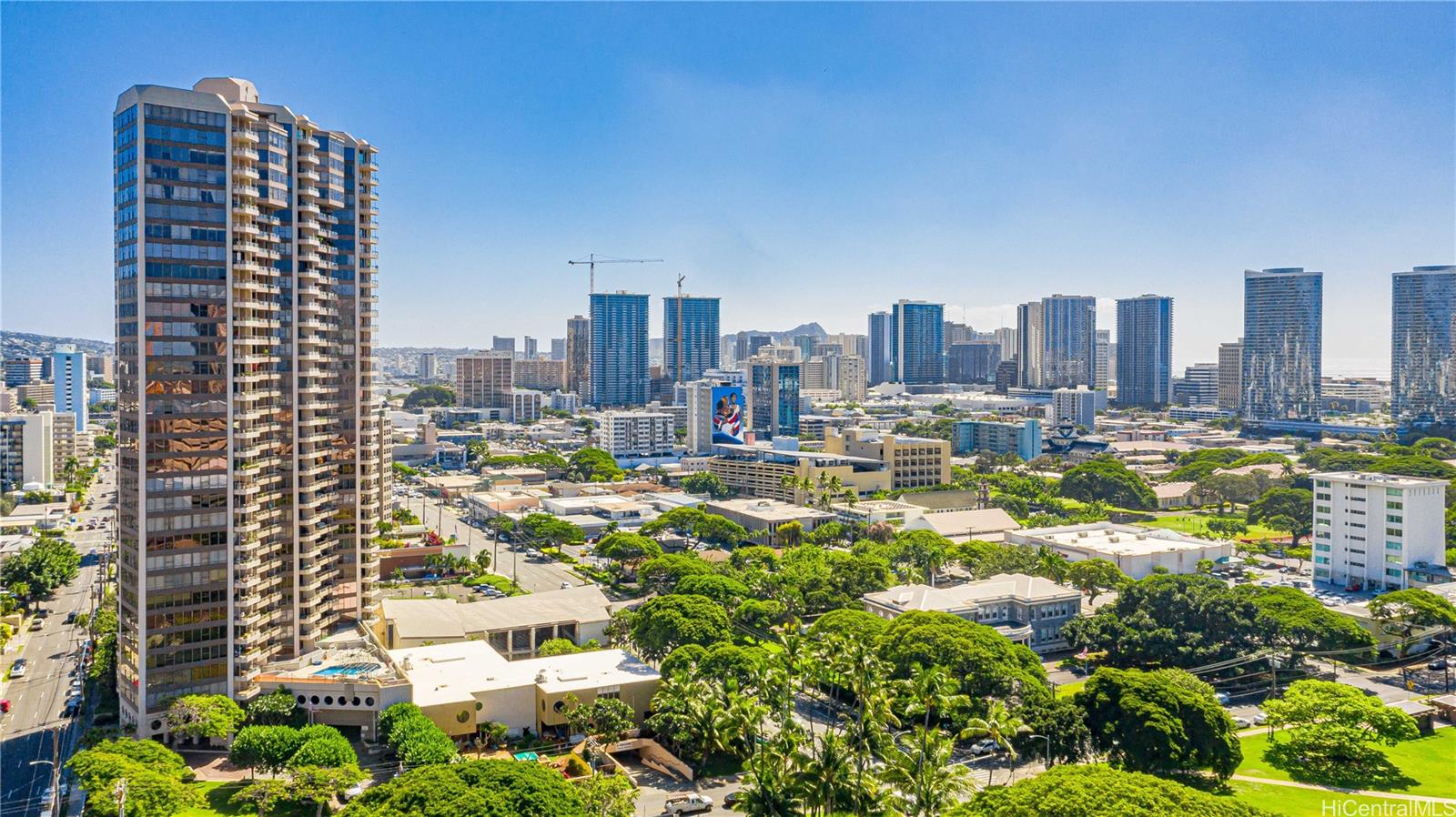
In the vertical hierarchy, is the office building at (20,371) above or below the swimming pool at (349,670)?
above

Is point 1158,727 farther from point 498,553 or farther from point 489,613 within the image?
point 498,553

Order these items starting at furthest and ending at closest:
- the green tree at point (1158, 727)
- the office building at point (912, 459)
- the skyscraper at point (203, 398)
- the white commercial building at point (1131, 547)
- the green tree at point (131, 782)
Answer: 1. the office building at point (912, 459)
2. the white commercial building at point (1131, 547)
3. the skyscraper at point (203, 398)
4. the green tree at point (1158, 727)
5. the green tree at point (131, 782)

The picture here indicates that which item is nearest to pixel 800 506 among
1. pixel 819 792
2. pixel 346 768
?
pixel 346 768

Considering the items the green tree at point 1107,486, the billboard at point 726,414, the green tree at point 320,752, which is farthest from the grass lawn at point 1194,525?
the green tree at point 320,752

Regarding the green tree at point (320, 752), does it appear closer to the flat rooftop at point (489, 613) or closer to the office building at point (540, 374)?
the flat rooftop at point (489, 613)

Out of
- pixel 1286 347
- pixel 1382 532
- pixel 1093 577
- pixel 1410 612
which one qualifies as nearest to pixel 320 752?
pixel 1093 577

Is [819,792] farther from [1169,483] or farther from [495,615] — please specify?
[1169,483]

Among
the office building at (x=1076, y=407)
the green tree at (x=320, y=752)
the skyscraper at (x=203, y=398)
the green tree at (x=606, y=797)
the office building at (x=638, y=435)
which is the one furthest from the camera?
the office building at (x=1076, y=407)
